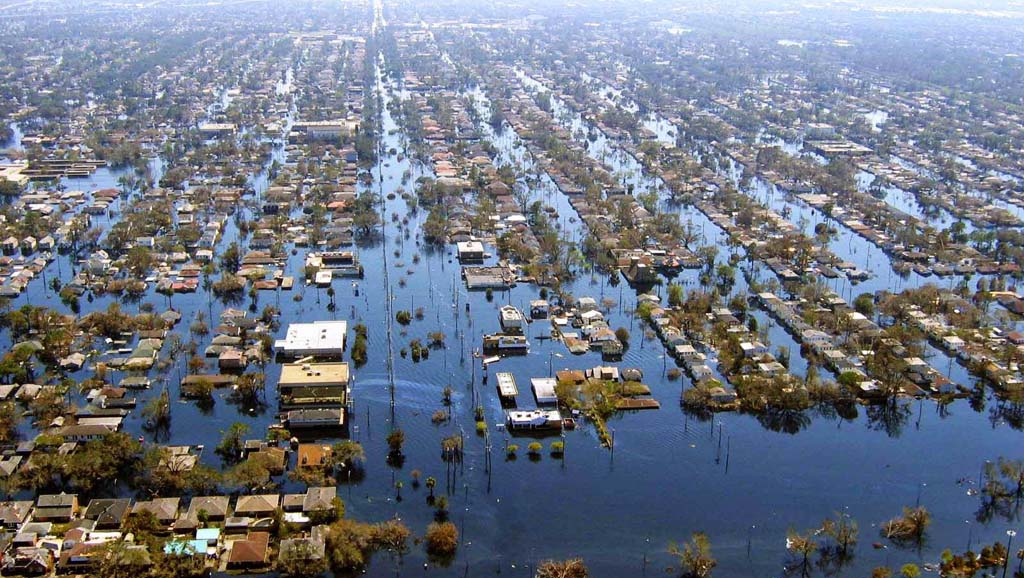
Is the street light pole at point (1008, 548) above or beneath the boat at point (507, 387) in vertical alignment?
beneath

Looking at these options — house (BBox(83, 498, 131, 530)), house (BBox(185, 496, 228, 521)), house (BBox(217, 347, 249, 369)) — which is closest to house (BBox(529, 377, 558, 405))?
house (BBox(217, 347, 249, 369))

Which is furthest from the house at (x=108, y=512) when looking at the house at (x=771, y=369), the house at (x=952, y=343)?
the house at (x=952, y=343)

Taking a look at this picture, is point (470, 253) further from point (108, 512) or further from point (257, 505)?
point (108, 512)

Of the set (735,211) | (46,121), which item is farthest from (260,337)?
(46,121)

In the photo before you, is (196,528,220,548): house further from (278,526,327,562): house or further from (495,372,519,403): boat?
(495,372,519,403): boat

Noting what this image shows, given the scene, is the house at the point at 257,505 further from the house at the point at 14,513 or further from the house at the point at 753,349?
Result: the house at the point at 753,349

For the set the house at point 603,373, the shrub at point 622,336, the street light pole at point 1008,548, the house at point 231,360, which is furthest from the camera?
the shrub at point 622,336
